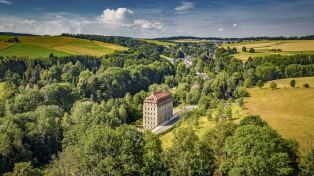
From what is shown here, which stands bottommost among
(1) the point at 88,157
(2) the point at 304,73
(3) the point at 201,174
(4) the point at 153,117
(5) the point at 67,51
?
(4) the point at 153,117

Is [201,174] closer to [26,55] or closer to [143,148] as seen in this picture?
[143,148]

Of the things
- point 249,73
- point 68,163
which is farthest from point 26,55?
point 249,73

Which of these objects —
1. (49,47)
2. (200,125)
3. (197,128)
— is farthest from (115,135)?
(49,47)

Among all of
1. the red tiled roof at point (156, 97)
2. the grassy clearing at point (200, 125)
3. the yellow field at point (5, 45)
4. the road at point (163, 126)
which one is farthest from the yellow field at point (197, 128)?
the yellow field at point (5, 45)

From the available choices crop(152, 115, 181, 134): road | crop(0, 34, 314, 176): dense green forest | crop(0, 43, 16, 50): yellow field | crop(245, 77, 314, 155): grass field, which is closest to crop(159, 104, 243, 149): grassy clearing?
crop(0, 34, 314, 176): dense green forest

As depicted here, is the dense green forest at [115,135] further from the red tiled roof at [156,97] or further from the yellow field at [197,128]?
the red tiled roof at [156,97]

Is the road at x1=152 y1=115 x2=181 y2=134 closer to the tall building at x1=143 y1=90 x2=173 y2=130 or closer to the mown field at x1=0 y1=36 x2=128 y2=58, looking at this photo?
the tall building at x1=143 y1=90 x2=173 y2=130

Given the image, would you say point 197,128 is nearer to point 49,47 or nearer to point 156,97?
point 156,97
